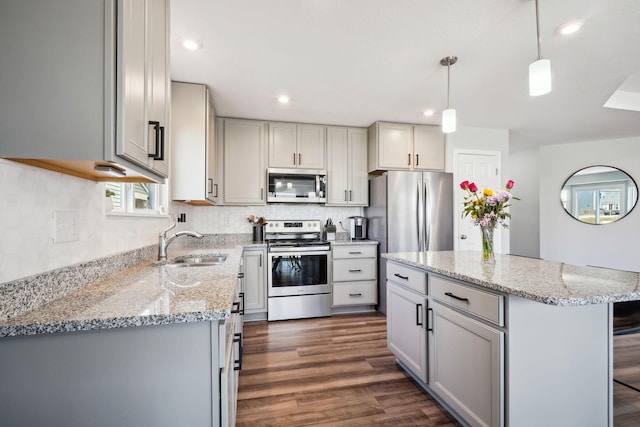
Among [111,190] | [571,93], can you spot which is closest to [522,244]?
[571,93]

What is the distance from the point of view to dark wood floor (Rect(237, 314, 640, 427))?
1.69 metres

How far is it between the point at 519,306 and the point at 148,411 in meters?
1.47

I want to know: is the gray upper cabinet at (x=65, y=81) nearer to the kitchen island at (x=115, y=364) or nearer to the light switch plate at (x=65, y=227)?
the light switch plate at (x=65, y=227)

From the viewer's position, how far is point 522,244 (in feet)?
17.7

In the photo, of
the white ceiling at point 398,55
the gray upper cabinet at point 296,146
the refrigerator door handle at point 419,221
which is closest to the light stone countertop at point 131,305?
the white ceiling at point 398,55

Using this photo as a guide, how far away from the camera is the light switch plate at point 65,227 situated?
1.11 m

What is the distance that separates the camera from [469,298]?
1.48 meters

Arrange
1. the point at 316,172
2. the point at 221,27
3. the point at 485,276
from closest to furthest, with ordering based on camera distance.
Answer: the point at 485,276
the point at 221,27
the point at 316,172

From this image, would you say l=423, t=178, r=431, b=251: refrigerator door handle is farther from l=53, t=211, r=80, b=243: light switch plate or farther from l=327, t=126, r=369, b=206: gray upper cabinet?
l=53, t=211, r=80, b=243: light switch plate

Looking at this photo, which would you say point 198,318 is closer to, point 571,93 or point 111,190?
point 111,190

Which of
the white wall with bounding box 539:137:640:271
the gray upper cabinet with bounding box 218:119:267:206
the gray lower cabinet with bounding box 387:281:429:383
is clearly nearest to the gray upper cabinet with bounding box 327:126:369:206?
the gray upper cabinet with bounding box 218:119:267:206

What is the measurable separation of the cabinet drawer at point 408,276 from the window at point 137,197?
6.13ft

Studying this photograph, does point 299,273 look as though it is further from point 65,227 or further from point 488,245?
point 65,227

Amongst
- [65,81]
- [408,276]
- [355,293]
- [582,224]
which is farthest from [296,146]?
[582,224]
